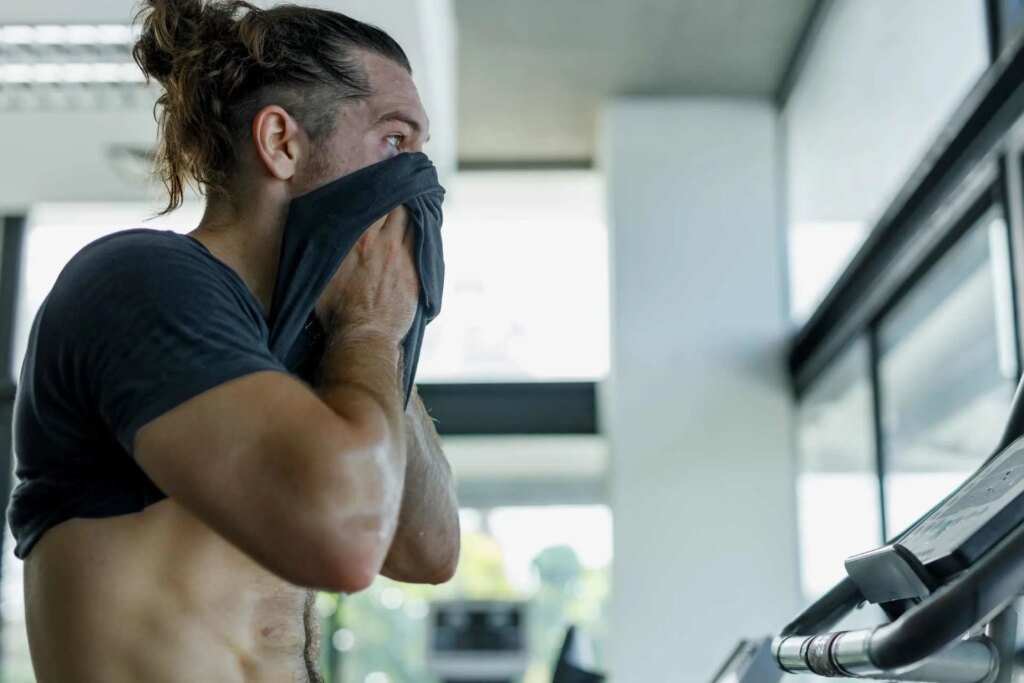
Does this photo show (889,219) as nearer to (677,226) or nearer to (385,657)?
(677,226)

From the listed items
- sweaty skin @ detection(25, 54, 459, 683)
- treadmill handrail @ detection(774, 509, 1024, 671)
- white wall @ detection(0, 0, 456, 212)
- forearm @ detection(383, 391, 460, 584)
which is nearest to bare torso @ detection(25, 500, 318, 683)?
sweaty skin @ detection(25, 54, 459, 683)

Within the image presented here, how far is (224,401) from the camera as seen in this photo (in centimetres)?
83

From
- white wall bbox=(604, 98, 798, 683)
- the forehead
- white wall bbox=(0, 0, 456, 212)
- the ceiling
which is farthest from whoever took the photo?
white wall bbox=(604, 98, 798, 683)

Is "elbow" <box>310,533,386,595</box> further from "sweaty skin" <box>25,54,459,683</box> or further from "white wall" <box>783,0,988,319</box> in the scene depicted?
"white wall" <box>783,0,988,319</box>

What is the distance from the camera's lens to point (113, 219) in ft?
18.2

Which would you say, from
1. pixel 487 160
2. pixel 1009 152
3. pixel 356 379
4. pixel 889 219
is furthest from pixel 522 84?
pixel 356 379

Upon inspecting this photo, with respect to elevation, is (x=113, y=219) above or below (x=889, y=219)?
above

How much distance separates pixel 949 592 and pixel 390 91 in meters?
0.67

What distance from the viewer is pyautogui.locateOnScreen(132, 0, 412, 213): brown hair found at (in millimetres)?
1130

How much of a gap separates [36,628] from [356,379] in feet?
1.04

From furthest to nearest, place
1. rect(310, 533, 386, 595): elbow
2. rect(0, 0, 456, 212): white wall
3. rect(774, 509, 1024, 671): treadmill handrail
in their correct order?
1. rect(0, 0, 456, 212): white wall
2. rect(310, 533, 386, 595): elbow
3. rect(774, 509, 1024, 671): treadmill handrail

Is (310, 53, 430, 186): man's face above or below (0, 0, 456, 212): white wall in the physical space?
below

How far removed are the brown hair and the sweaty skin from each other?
21mm

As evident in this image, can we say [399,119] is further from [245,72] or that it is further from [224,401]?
[224,401]
